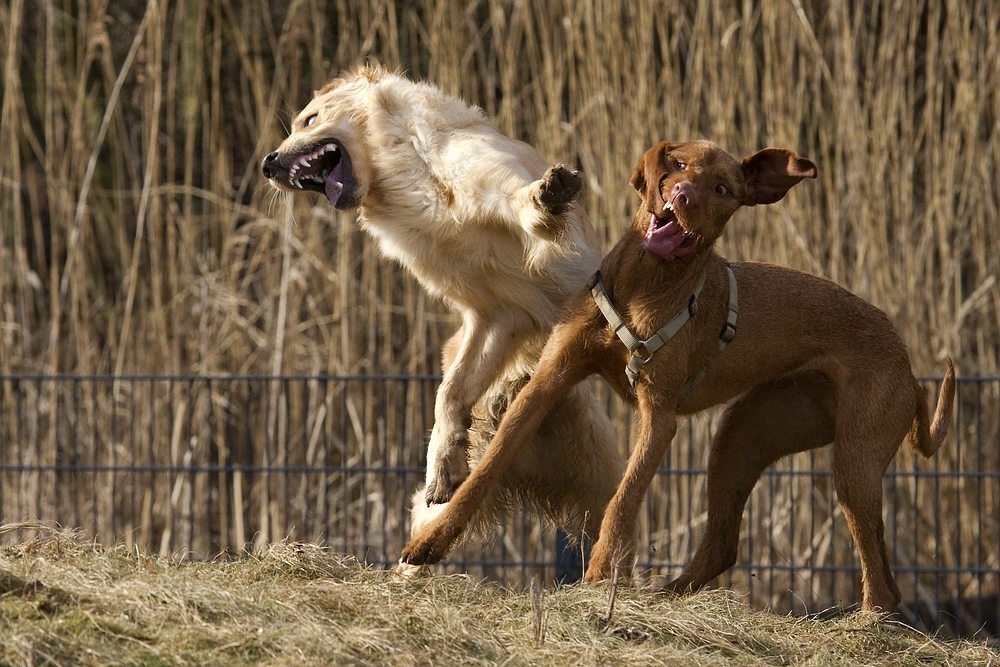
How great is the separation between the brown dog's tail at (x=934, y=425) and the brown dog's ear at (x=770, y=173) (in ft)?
2.70

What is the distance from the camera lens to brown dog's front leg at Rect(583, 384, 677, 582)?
10.0 feet

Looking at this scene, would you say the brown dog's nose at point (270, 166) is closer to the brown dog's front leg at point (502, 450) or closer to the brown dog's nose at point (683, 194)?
the brown dog's front leg at point (502, 450)

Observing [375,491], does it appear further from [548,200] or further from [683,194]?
[683,194]

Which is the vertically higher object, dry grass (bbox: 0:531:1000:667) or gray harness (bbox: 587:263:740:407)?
gray harness (bbox: 587:263:740:407)

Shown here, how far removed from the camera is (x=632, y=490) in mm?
3088

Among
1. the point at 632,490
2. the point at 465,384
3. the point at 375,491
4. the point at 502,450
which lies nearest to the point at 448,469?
the point at 465,384

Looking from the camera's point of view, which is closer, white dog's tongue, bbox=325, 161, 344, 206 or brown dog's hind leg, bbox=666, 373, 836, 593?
brown dog's hind leg, bbox=666, 373, 836, 593

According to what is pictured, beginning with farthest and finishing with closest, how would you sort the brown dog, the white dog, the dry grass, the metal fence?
the metal fence
the white dog
the brown dog
the dry grass

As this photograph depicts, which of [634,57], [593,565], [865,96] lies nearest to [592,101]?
[634,57]

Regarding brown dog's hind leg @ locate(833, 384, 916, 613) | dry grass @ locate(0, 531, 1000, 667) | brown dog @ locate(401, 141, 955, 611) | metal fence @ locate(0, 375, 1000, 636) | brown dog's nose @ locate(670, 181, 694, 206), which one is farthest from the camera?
metal fence @ locate(0, 375, 1000, 636)

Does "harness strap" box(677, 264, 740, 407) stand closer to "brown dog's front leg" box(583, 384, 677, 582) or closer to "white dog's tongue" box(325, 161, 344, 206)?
"brown dog's front leg" box(583, 384, 677, 582)

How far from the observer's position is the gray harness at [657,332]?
312 centimetres

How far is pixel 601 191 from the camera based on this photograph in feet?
18.4

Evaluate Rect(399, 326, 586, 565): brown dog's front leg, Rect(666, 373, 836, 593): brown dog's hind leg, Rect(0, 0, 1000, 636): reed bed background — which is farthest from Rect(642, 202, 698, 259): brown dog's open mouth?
Rect(0, 0, 1000, 636): reed bed background
